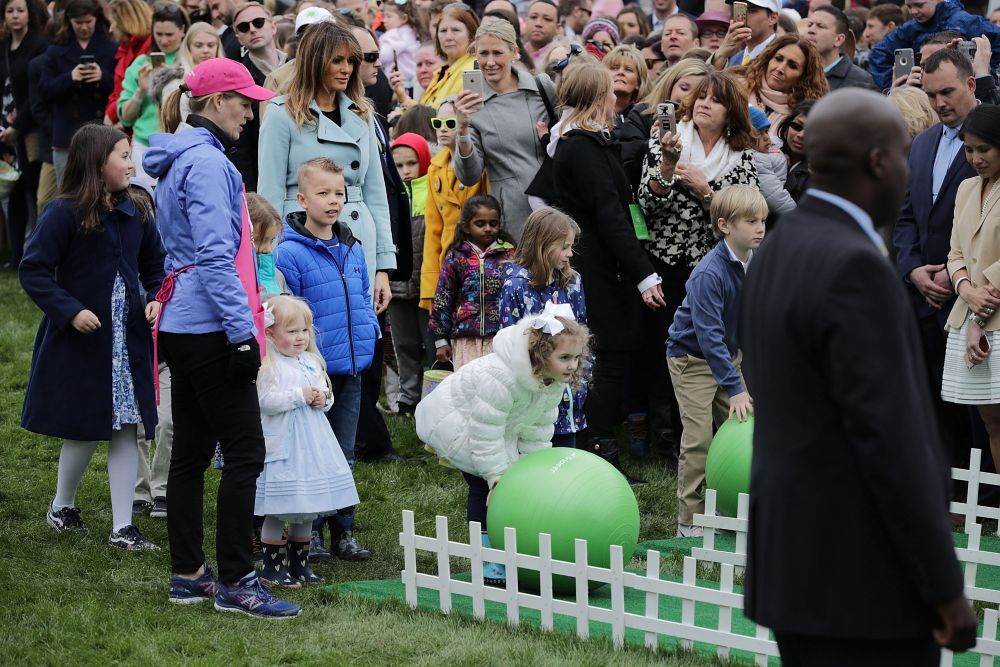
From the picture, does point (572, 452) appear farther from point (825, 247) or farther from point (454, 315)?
point (825, 247)

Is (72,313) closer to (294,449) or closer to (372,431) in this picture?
(294,449)

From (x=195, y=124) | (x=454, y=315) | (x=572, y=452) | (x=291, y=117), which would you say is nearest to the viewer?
(x=195, y=124)

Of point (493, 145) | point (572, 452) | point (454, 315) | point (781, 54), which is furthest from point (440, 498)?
point (781, 54)

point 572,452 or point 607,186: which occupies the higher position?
point 607,186

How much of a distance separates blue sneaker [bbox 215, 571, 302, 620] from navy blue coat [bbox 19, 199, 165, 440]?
4.68 ft

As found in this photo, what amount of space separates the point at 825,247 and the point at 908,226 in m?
5.31

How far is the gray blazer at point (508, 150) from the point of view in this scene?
8500 millimetres

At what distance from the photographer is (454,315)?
8.29 m

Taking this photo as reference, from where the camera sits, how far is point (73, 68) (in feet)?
40.0

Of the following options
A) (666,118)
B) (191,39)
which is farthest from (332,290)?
(191,39)

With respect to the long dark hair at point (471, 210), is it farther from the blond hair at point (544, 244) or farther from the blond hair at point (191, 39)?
the blond hair at point (191, 39)

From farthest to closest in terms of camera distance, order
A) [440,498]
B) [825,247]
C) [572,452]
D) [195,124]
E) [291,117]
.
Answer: [440,498]
[291,117]
[572,452]
[195,124]
[825,247]

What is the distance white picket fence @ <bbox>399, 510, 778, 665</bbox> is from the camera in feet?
16.8

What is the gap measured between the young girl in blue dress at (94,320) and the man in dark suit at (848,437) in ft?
13.2
